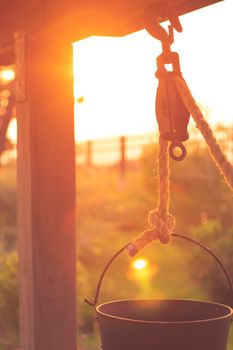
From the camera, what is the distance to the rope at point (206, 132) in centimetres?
165

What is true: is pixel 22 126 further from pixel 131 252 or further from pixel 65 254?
pixel 131 252

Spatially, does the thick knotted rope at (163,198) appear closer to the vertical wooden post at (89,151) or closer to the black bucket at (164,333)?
the black bucket at (164,333)

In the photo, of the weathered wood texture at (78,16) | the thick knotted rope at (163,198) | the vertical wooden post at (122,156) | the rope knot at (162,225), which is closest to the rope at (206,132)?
the thick knotted rope at (163,198)

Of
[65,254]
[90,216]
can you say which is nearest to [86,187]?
[90,216]

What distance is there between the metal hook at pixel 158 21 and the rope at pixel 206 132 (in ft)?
0.43

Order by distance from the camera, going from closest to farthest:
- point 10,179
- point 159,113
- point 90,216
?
1. point 159,113
2. point 10,179
3. point 90,216

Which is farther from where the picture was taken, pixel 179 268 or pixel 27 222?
pixel 179 268

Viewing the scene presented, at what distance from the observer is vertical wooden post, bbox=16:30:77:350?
2748mm

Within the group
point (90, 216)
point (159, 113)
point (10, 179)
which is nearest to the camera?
point (159, 113)

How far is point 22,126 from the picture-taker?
9.23ft

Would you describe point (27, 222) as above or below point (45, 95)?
below

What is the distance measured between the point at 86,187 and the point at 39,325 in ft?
24.3

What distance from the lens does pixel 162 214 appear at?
196 centimetres

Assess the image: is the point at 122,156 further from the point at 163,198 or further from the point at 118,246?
the point at 163,198
